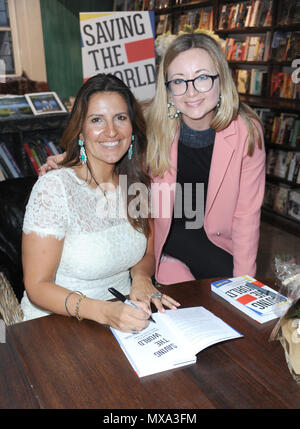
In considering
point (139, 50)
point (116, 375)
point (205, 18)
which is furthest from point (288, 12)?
point (116, 375)

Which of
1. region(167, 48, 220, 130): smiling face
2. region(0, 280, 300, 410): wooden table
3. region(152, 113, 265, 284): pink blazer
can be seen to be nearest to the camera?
region(0, 280, 300, 410): wooden table

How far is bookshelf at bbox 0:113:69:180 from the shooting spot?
8.41 feet

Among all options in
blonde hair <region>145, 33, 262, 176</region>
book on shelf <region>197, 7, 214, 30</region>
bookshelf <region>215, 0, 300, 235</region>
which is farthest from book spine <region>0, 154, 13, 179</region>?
book on shelf <region>197, 7, 214, 30</region>

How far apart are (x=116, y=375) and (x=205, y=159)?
1.08 m

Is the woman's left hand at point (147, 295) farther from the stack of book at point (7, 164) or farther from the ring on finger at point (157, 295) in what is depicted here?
the stack of book at point (7, 164)

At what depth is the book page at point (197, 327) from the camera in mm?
1054

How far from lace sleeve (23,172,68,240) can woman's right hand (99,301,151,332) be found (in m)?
0.31

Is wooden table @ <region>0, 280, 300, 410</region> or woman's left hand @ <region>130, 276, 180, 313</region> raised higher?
woman's left hand @ <region>130, 276, 180, 313</region>

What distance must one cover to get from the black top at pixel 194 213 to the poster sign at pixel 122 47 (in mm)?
1018

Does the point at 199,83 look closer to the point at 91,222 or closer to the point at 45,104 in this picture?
the point at 91,222

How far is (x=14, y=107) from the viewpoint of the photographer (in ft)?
8.65

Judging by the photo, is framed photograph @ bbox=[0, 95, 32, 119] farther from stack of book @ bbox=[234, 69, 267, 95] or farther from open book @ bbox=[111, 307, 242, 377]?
stack of book @ bbox=[234, 69, 267, 95]

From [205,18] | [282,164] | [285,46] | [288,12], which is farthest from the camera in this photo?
[205,18]

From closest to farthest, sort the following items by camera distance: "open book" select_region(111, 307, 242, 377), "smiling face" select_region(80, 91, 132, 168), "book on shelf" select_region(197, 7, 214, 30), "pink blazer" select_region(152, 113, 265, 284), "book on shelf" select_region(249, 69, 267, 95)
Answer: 1. "open book" select_region(111, 307, 242, 377)
2. "smiling face" select_region(80, 91, 132, 168)
3. "pink blazer" select_region(152, 113, 265, 284)
4. "book on shelf" select_region(249, 69, 267, 95)
5. "book on shelf" select_region(197, 7, 214, 30)
